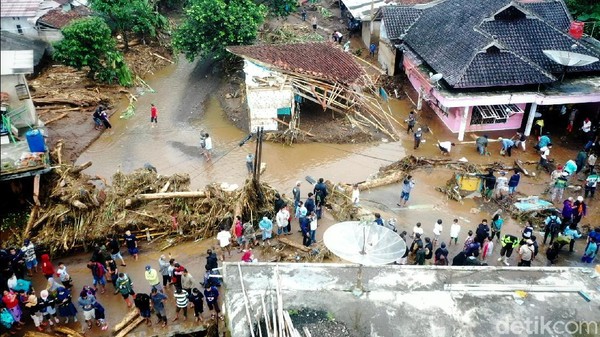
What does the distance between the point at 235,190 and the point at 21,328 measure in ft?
26.3

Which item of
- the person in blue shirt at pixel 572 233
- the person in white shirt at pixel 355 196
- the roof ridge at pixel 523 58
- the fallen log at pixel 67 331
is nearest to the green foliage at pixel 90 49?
the person in white shirt at pixel 355 196

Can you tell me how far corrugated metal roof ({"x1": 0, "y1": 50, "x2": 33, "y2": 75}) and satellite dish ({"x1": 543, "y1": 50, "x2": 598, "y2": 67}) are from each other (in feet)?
72.4

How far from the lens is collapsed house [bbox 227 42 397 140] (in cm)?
2498

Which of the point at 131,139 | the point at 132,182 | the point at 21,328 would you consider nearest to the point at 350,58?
the point at 131,139

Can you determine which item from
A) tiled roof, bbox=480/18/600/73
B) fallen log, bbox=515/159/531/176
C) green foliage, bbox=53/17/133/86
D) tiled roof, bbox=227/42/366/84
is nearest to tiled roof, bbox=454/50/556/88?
tiled roof, bbox=480/18/600/73

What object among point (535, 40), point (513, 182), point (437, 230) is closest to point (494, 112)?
point (535, 40)

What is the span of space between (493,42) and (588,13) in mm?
11933

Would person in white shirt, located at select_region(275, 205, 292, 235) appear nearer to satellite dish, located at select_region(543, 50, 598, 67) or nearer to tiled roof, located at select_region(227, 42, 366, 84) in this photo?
tiled roof, located at select_region(227, 42, 366, 84)

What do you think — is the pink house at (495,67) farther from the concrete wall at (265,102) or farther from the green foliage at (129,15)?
the green foliage at (129,15)

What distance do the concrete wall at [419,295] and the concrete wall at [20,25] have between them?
2501cm

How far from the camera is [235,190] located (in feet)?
Result: 61.2

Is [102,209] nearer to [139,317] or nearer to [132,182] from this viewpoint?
[132,182]

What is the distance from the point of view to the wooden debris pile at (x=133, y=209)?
17.2 meters

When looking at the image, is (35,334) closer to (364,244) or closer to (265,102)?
(364,244)
